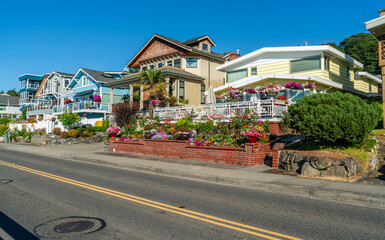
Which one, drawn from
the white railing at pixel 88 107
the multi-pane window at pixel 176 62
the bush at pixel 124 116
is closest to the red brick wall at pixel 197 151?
the bush at pixel 124 116

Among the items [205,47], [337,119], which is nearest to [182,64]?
[205,47]

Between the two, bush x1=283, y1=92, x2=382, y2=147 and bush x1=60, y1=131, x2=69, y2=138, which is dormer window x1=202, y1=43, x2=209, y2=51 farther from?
bush x1=283, y1=92, x2=382, y2=147

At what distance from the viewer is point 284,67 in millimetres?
21641

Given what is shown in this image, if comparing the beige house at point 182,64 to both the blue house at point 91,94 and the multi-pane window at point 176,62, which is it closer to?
the multi-pane window at point 176,62

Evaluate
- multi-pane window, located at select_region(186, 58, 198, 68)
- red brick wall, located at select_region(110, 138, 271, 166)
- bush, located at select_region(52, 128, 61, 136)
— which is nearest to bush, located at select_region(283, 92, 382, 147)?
red brick wall, located at select_region(110, 138, 271, 166)

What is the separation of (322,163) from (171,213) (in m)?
5.98

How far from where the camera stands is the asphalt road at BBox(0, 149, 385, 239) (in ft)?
16.6

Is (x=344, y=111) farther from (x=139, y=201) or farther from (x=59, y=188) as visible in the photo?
(x=59, y=188)

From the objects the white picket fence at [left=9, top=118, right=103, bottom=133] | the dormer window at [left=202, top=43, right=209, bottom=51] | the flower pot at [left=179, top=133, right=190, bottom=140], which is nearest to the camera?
the flower pot at [left=179, top=133, right=190, bottom=140]

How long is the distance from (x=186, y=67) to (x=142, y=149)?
1528 cm

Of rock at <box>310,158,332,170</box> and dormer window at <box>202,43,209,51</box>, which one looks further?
dormer window at <box>202,43,209,51</box>

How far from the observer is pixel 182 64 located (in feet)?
101

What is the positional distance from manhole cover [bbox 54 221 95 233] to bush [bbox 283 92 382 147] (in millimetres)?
8035

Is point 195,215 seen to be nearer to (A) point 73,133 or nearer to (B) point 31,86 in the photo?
(A) point 73,133
